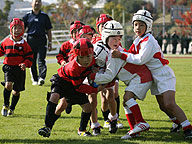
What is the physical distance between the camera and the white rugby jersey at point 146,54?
201 inches

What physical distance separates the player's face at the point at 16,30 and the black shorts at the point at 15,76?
0.62 meters

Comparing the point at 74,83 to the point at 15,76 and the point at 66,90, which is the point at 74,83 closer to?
the point at 66,90

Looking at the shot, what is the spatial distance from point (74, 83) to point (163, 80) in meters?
1.21

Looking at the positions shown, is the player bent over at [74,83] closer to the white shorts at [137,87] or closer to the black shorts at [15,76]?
the white shorts at [137,87]

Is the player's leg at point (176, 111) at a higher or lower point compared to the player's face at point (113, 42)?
lower

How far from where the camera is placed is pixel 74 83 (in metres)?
5.10

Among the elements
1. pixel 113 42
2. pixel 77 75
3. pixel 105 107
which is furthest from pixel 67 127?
pixel 113 42

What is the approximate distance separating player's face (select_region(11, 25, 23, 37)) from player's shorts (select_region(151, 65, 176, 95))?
2.95m

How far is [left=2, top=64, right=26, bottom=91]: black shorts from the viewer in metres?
6.97

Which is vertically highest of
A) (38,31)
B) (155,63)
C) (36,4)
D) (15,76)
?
(36,4)

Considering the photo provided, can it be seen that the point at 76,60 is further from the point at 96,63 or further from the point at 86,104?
the point at 86,104

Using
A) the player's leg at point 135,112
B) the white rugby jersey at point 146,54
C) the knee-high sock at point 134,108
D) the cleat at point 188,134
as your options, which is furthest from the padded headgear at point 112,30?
the cleat at point 188,134

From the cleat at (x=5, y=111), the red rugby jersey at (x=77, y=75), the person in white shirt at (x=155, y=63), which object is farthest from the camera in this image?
Result: the cleat at (x=5, y=111)

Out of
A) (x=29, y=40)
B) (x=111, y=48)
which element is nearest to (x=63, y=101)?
(x=111, y=48)
